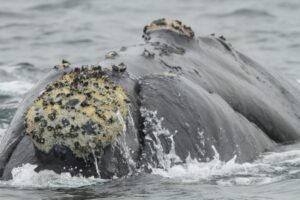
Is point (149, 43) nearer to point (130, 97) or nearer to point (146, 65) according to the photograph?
point (146, 65)

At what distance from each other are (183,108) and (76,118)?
1.34m

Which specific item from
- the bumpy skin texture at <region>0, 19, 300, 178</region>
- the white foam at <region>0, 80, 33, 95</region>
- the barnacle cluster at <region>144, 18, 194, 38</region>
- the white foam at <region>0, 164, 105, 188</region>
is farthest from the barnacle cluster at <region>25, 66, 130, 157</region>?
the white foam at <region>0, 80, 33, 95</region>

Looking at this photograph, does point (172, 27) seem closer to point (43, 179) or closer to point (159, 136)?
point (159, 136)

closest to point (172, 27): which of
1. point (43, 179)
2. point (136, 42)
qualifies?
point (43, 179)

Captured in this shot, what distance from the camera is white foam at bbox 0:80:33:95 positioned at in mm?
16141

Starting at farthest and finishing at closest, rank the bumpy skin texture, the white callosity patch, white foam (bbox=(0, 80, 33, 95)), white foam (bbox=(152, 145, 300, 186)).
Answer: white foam (bbox=(0, 80, 33, 95)) < white foam (bbox=(152, 145, 300, 186)) < the white callosity patch < the bumpy skin texture

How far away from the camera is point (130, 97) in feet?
26.5

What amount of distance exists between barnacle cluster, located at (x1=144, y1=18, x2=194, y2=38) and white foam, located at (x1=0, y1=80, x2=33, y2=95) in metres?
6.30

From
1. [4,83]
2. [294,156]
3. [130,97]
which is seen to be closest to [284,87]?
[294,156]

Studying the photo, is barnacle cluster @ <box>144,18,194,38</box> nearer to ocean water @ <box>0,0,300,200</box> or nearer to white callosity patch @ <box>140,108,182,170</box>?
ocean water @ <box>0,0,300,200</box>

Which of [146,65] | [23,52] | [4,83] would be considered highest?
[23,52]

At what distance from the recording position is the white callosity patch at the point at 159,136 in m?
7.83

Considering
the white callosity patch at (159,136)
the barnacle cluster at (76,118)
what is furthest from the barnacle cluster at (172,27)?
the barnacle cluster at (76,118)

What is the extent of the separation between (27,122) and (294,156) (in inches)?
118
